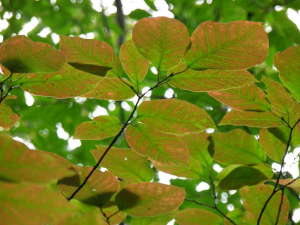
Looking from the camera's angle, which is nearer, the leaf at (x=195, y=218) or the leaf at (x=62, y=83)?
the leaf at (x=62, y=83)

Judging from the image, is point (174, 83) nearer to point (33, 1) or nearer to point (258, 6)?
point (258, 6)

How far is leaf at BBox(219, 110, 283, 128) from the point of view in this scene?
29.5 inches

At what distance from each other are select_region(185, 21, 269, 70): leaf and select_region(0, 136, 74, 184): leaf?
378mm

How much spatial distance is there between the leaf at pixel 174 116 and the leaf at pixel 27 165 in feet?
1.25

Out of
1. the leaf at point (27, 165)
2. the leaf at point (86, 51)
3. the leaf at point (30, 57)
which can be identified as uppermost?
the leaf at point (27, 165)

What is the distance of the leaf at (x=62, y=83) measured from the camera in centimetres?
62

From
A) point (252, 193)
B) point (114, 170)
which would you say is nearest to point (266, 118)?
point (252, 193)

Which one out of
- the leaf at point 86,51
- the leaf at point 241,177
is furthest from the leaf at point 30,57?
the leaf at point 241,177

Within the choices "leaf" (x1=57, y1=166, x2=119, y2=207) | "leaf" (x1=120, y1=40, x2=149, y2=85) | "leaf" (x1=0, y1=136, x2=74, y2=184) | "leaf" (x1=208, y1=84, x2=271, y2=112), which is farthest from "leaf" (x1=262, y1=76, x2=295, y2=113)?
"leaf" (x1=0, y1=136, x2=74, y2=184)

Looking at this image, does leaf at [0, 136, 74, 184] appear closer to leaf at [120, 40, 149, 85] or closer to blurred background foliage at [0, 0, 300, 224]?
leaf at [120, 40, 149, 85]

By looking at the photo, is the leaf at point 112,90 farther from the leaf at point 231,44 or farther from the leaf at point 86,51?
the leaf at point 231,44

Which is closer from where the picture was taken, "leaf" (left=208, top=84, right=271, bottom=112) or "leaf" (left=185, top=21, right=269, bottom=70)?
"leaf" (left=185, top=21, right=269, bottom=70)

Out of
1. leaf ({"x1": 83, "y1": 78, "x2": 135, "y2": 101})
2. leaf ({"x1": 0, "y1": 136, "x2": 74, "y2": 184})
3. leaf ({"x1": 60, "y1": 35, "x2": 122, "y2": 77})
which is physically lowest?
leaf ({"x1": 83, "y1": 78, "x2": 135, "y2": 101})

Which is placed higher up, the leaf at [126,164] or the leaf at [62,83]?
the leaf at [62,83]
